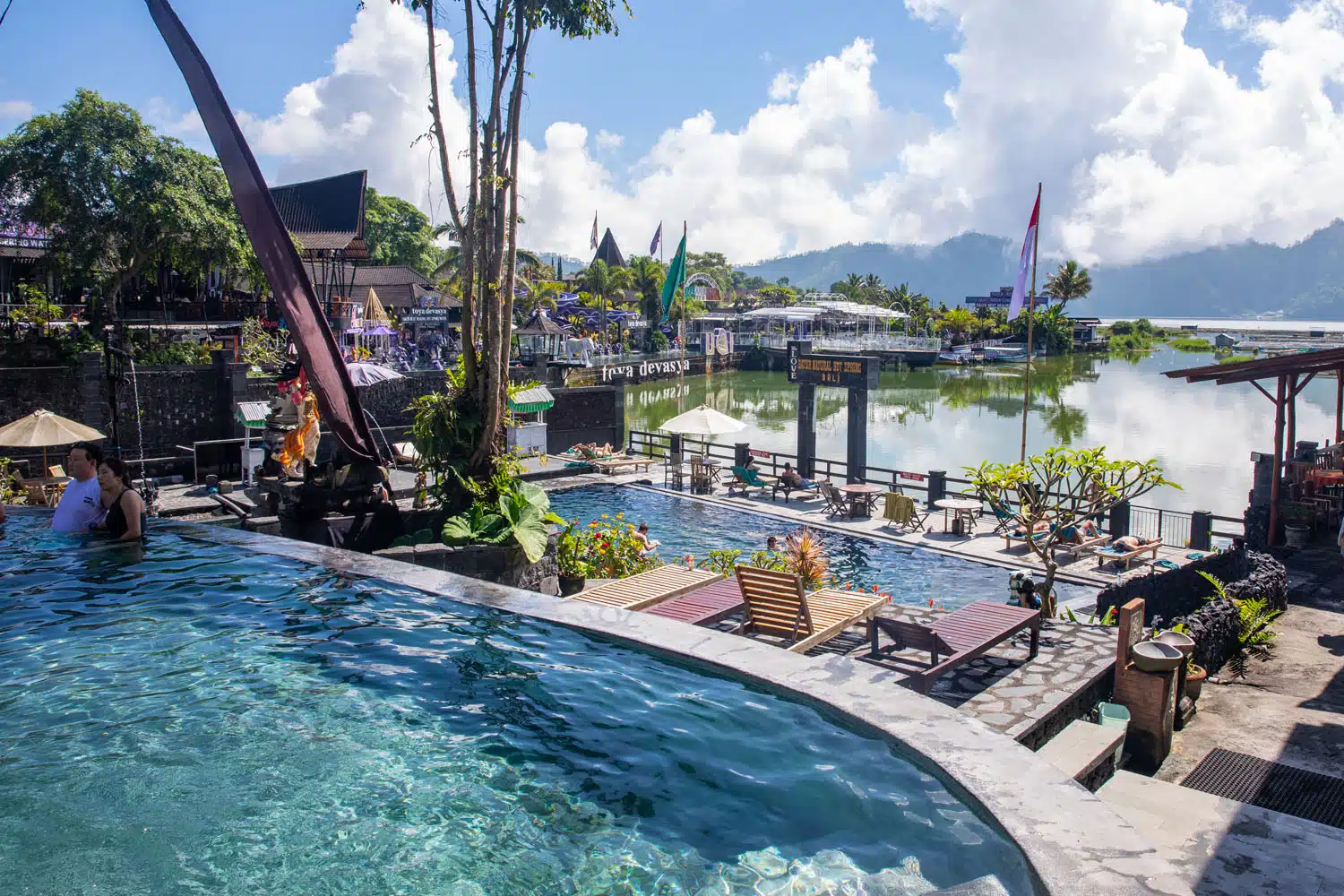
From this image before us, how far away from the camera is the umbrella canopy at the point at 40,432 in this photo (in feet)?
51.2

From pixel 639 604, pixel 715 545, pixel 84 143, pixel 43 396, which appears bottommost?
pixel 715 545

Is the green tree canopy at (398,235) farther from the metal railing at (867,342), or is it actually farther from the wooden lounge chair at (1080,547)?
the wooden lounge chair at (1080,547)

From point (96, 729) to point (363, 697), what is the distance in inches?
54.9

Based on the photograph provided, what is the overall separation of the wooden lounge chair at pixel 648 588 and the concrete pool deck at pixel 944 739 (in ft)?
5.69

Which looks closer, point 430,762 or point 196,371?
point 430,762

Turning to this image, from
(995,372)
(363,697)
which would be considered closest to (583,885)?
(363,697)

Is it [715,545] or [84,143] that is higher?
[84,143]

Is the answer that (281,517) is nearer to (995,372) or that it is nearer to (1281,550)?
(1281,550)

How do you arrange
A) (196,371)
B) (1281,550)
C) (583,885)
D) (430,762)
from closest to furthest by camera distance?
(583,885) < (430,762) < (1281,550) < (196,371)

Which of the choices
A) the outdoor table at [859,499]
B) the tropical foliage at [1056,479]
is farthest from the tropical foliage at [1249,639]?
the outdoor table at [859,499]

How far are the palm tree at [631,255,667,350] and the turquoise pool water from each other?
72064 millimetres

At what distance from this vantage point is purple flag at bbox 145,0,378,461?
9.74 meters

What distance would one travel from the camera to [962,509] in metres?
17.2

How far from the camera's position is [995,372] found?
268 feet
